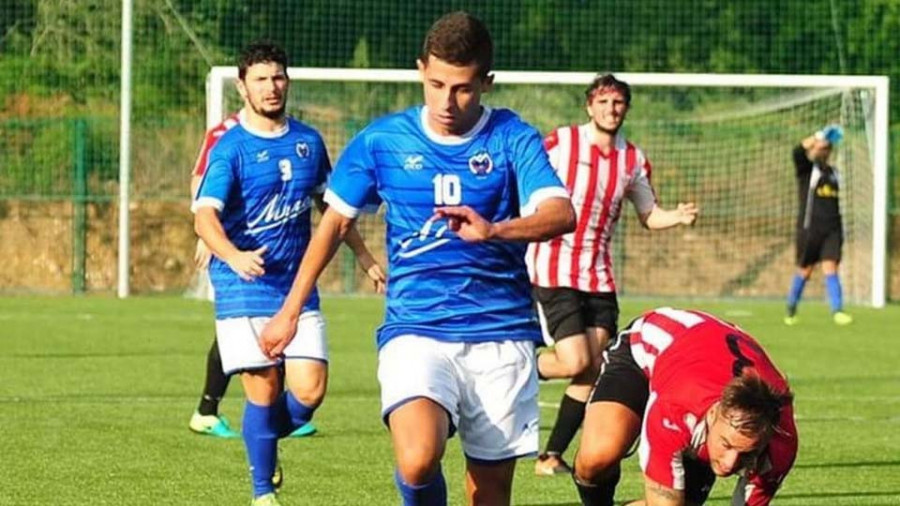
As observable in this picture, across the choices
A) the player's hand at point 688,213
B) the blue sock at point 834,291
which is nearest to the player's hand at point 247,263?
the player's hand at point 688,213

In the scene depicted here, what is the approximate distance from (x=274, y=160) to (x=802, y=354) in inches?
392

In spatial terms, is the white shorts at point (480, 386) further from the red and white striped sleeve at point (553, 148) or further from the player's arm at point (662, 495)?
the red and white striped sleeve at point (553, 148)

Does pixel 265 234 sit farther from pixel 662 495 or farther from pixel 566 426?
pixel 662 495

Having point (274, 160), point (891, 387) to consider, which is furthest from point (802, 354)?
point (274, 160)

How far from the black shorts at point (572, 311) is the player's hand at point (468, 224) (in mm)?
4434

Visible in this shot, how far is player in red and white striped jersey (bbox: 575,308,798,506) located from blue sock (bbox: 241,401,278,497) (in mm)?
1556

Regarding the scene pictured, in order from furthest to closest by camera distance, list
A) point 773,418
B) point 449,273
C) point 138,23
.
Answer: point 138,23 < point 449,273 < point 773,418

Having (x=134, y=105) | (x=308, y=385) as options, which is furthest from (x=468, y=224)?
(x=134, y=105)

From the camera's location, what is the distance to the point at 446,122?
6.66 metres

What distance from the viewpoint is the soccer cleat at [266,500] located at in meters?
8.61

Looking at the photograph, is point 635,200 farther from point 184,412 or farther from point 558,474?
point 184,412

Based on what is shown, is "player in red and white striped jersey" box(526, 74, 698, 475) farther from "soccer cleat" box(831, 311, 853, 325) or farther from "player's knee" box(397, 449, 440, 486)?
"soccer cleat" box(831, 311, 853, 325)

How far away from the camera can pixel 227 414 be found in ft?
42.3

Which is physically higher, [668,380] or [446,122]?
[446,122]
